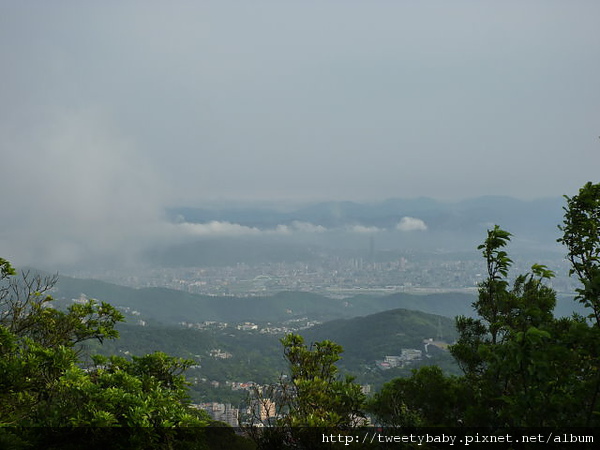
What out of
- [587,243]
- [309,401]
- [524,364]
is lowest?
[309,401]

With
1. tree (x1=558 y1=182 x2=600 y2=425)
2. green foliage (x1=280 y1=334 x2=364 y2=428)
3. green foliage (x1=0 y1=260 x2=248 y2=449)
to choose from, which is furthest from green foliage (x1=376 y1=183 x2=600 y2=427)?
green foliage (x1=0 y1=260 x2=248 y2=449)

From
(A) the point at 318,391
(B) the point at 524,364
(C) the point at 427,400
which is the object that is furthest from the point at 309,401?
(C) the point at 427,400

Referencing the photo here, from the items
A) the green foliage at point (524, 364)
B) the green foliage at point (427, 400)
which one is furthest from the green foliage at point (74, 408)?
the green foliage at point (427, 400)

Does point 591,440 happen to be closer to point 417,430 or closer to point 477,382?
point 417,430

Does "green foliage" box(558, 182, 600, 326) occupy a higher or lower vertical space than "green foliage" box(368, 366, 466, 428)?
higher

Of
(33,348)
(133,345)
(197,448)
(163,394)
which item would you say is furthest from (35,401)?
(133,345)

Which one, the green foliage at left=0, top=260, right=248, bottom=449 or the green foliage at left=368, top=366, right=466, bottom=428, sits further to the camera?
the green foliage at left=368, top=366, right=466, bottom=428

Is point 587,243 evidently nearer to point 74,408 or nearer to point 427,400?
point 427,400

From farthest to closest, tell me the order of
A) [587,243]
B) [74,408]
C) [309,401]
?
[309,401]
[587,243]
[74,408]

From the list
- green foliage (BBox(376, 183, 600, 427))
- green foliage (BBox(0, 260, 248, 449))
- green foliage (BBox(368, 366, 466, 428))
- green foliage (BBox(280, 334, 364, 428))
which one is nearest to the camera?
green foliage (BBox(376, 183, 600, 427))

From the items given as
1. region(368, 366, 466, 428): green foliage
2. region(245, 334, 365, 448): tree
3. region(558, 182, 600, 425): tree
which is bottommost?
region(368, 366, 466, 428): green foliage

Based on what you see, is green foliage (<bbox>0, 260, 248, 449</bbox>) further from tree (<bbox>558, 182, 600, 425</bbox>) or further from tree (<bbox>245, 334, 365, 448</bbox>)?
tree (<bbox>558, 182, 600, 425</bbox>)
